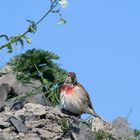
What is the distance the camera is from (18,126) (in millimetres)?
15539

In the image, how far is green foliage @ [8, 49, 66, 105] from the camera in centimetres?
1839

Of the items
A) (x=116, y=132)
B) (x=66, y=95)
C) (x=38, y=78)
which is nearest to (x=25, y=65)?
(x=38, y=78)

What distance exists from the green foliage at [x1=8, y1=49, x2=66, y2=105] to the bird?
0.58 metres

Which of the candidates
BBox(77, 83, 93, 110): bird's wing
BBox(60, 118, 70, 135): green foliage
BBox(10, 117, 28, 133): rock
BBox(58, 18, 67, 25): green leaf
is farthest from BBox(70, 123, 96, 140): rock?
BBox(58, 18, 67, 25): green leaf

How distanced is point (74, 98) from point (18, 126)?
6.54 ft

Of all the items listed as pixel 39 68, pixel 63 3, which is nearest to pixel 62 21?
pixel 63 3

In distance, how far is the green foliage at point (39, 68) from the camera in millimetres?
18391

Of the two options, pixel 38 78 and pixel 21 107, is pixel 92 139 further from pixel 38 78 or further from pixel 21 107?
pixel 38 78

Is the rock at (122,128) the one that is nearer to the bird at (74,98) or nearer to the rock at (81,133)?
the bird at (74,98)

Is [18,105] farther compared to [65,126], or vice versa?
[18,105]

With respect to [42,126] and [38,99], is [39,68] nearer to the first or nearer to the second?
[38,99]

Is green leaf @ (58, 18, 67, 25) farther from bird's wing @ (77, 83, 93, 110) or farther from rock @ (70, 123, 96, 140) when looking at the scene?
bird's wing @ (77, 83, 93, 110)

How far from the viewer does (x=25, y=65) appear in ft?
60.8

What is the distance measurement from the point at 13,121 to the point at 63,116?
35.1 inches
